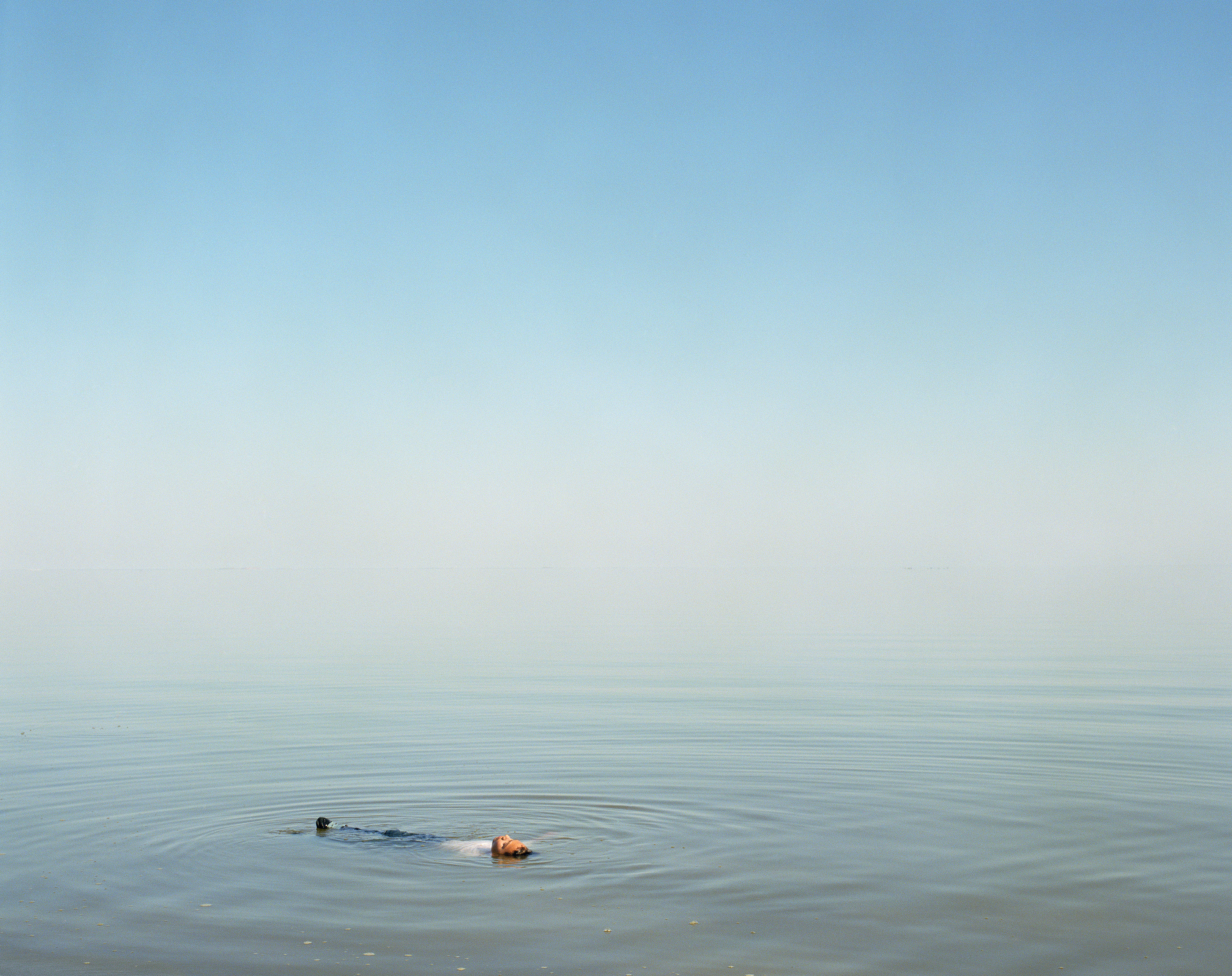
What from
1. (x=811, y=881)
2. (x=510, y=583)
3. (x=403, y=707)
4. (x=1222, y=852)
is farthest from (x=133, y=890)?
(x=510, y=583)

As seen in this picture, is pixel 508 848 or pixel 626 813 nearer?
pixel 508 848

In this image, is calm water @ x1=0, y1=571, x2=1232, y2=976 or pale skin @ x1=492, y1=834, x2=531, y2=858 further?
pale skin @ x1=492, y1=834, x2=531, y2=858

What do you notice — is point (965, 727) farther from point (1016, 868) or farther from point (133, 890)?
point (133, 890)

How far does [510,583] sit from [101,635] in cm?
11458

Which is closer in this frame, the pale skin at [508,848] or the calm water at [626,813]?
the calm water at [626,813]

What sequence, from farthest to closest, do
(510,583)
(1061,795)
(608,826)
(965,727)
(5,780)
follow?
1. (510,583)
2. (965,727)
3. (5,780)
4. (1061,795)
5. (608,826)

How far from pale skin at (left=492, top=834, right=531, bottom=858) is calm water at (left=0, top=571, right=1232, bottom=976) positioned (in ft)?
0.82

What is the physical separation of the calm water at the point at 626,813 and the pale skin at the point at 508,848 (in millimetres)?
251

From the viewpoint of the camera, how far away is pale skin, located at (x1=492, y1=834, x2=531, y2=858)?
18.4 meters

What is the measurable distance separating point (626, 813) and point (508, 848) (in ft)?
13.1

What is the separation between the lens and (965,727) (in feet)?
104

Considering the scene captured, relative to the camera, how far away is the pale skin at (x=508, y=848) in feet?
60.4

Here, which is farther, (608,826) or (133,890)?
(608,826)

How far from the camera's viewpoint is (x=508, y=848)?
18.4 m
